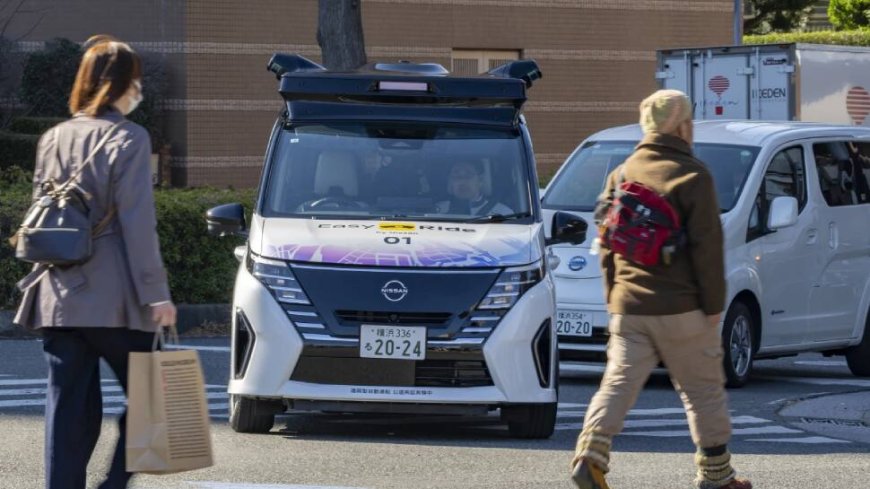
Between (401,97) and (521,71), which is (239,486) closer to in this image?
(401,97)

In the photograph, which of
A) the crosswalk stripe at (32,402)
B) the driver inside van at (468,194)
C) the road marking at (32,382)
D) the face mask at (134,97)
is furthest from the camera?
the road marking at (32,382)

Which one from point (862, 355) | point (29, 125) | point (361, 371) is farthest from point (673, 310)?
point (29, 125)

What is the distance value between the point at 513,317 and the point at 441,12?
21649 mm

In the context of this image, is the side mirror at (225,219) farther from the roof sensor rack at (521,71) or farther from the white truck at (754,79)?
the white truck at (754,79)

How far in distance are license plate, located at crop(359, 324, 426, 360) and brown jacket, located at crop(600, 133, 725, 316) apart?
1.92 m

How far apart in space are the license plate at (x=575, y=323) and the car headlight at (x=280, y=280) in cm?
370

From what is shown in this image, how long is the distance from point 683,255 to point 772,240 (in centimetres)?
566

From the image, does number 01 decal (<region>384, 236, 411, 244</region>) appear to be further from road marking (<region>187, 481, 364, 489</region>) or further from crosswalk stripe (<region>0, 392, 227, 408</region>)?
road marking (<region>187, 481, 364, 489</region>)

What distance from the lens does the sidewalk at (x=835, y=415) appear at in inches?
406

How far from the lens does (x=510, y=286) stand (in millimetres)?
9000

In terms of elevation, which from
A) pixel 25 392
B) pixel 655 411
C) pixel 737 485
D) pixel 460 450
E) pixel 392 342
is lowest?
pixel 655 411

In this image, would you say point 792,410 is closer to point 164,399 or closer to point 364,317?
point 364,317

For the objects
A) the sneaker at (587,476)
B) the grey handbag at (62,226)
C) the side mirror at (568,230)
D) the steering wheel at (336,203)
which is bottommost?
the sneaker at (587,476)

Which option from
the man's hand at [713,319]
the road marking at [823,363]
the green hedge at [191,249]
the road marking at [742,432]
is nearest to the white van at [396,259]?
A: the road marking at [742,432]
